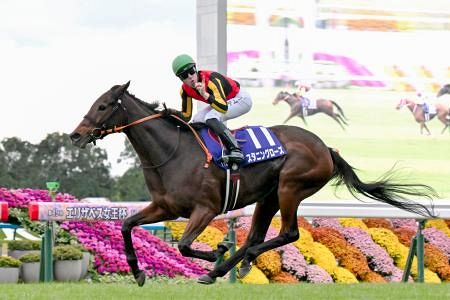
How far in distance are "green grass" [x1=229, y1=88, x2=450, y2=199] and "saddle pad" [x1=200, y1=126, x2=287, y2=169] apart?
3.53 meters

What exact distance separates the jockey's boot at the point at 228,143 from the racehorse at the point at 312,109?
3939 millimetres

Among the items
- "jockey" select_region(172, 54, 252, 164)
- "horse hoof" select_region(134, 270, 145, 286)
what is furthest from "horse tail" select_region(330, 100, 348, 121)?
"horse hoof" select_region(134, 270, 145, 286)

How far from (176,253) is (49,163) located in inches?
1880

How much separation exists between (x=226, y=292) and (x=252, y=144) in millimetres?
1177

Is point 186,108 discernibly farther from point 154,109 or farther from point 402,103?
point 402,103

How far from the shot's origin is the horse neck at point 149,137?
24.3 ft

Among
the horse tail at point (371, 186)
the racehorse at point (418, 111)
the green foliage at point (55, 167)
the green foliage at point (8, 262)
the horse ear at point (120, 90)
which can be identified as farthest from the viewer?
the green foliage at point (55, 167)

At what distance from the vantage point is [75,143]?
7.23 metres

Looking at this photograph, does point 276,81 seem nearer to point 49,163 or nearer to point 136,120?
point 136,120

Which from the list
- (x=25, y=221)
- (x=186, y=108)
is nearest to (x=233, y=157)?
(x=186, y=108)

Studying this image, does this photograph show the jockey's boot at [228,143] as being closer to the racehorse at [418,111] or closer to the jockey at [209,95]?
the jockey at [209,95]

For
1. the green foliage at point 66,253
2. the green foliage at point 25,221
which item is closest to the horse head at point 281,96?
the green foliage at point 25,221

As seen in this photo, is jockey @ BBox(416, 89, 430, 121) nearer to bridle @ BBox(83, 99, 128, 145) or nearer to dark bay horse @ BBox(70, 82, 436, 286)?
dark bay horse @ BBox(70, 82, 436, 286)

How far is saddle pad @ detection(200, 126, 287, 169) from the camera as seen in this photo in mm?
7504
